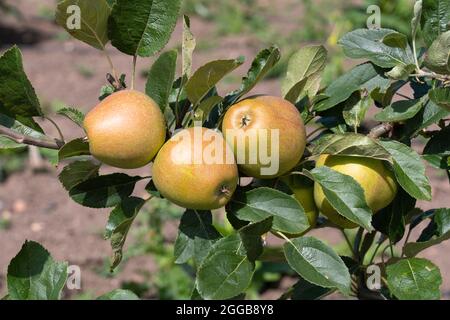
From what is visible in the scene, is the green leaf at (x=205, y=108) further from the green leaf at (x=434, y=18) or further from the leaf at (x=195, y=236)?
the green leaf at (x=434, y=18)

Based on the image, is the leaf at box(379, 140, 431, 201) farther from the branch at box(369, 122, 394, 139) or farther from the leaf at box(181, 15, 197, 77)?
the leaf at box(181, 15, 197, 77)

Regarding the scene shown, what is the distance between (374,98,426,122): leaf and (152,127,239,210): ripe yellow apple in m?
0.25

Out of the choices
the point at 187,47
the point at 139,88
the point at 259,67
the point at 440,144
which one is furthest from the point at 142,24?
the point at 139,88

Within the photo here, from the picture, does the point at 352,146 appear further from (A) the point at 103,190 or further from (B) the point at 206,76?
(A) the point at 103,190

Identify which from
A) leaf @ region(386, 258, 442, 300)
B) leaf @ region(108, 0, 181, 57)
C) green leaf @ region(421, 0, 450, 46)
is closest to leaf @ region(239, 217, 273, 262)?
leaf @ region(386, 258, 442, 300)

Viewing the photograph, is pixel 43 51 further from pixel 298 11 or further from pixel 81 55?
pixel 298 11

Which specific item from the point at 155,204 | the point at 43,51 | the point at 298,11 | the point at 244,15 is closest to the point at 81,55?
the point at 43,51

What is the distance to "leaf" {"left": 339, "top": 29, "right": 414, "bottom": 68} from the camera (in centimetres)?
112

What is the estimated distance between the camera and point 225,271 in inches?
37.5

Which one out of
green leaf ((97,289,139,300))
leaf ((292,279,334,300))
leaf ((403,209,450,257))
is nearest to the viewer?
green leaf ((97,289,139,300))

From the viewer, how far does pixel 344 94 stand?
3.71ft

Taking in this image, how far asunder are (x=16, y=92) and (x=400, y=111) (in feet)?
1.91

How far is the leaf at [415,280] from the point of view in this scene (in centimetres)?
103

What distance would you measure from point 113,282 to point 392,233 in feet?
5.57
